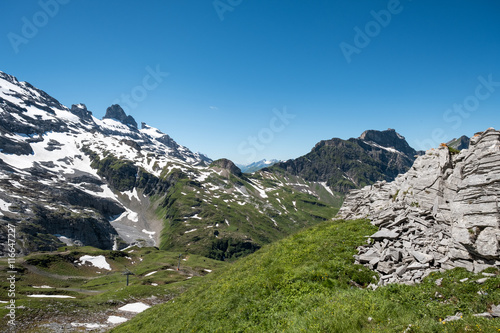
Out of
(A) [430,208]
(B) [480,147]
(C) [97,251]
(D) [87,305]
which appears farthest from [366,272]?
(C) [97,251]

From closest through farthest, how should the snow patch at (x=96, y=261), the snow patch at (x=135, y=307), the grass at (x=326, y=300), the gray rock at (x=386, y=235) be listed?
1. the grass at (x=326, y=300)
2. the gray rock at (x=386, y=235)
3. the snow patch at (x=135, y=307)
4. the snow patch at (x=96, y=261)

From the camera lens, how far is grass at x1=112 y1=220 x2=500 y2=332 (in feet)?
38.2

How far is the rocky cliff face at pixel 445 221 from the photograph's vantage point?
50.3 ft

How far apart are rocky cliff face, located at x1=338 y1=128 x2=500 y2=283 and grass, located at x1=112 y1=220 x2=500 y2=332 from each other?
4.40 ft

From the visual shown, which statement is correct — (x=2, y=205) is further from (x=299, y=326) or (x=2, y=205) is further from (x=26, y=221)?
(x=299, y=326)

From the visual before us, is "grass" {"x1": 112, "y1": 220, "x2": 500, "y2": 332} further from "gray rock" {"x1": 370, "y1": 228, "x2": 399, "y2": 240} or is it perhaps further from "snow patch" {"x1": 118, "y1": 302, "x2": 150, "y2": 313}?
"snow patch" {"x1": 118, "y1": 302, "x2": 150, "y2": 313}

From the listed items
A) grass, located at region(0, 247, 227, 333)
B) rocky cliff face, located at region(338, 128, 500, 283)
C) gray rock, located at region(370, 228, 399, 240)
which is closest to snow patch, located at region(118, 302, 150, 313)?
grass, located at region(0, 247, 227, 333)

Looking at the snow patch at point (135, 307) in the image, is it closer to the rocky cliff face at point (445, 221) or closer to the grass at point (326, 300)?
the grass at point (326, 300)

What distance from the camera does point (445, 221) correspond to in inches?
739

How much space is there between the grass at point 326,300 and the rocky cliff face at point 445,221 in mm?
1340

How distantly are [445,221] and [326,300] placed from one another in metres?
12.0

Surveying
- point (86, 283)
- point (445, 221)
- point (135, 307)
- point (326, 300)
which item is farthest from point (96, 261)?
point (445, 221)

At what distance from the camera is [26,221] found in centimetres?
17438

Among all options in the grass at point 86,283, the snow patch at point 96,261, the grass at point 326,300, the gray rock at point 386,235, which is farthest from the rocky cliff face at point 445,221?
the snow patch at point 96,261
